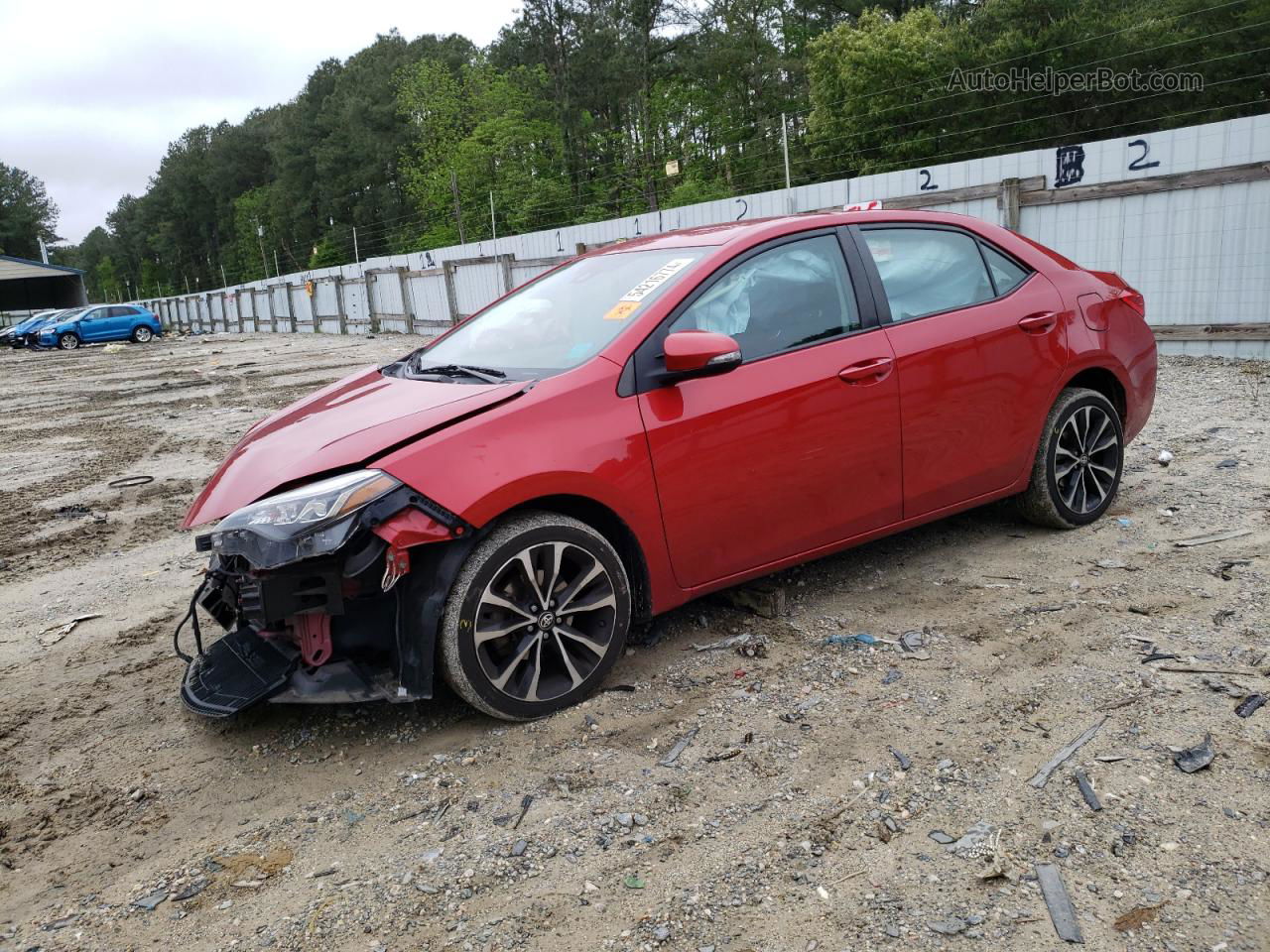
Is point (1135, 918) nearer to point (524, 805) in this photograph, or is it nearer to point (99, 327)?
point (524, 805)

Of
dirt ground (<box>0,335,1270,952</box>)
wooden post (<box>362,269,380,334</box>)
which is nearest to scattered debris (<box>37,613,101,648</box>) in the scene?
dirt ground (<box>0,335,1270,952</box>)

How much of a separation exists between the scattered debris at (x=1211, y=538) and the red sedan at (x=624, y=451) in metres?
0.58

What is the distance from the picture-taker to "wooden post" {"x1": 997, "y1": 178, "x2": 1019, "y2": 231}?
469 inches

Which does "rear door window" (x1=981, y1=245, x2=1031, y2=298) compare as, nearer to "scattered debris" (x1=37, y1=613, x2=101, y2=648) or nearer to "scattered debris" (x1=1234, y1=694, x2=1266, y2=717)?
"scattered debris" (x1=1234, y1=694, x2=1266, y2=717)

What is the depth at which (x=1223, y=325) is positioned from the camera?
10586mm

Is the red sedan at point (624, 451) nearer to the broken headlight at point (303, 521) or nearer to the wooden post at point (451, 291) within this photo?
the broken headlight at point (303, 521)

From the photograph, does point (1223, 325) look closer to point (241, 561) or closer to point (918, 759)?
point (918, 759)

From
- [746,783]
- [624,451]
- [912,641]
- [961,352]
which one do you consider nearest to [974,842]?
[746,783]

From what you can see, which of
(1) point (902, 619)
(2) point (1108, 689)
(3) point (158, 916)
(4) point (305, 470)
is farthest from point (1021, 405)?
(3) point (158, 916)

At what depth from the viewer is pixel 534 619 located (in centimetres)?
339

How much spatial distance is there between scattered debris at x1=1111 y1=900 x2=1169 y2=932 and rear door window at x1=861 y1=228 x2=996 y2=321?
255cm

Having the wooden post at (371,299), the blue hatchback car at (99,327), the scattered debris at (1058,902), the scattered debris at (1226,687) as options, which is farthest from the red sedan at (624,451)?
the blue hatchback car at (99,327)

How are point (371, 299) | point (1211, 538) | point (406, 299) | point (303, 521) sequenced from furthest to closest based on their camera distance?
point (371, 299) < point (406, 299) < point (1211, 538) < point (303, 521)

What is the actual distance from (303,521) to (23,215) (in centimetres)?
12185
